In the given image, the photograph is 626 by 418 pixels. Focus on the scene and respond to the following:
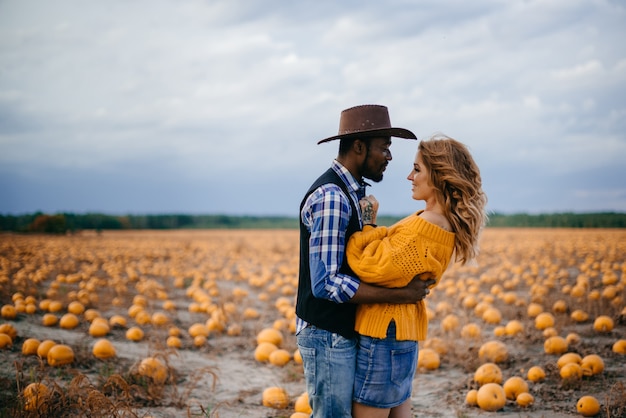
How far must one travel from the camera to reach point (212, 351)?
24.4ft

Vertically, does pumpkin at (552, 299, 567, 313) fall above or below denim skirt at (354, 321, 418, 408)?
below

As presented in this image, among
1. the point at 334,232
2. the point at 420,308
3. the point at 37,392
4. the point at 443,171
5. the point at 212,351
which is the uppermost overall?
the point at 443,171

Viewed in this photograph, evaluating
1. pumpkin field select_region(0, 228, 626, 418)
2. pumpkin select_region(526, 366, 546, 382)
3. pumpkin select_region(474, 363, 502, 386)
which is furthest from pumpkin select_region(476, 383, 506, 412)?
pumpkin select_region(526, 366, 546, 382)

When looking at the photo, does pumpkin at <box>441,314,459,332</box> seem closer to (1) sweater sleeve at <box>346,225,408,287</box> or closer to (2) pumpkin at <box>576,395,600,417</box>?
(2) pumpkin at <box>576,395,600,417</box>

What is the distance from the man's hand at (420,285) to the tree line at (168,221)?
1952 centimetres

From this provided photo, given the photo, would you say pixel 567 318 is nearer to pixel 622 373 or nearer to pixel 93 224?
pixel 622 373

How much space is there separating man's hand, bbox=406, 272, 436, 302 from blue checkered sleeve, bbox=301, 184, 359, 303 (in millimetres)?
334

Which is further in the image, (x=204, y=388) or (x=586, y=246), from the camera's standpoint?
(x=586, y=246)

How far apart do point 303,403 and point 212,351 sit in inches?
126

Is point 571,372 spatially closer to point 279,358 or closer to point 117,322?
point 279,358

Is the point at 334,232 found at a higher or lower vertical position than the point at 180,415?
higher

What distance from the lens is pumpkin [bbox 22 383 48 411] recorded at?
4168 millimetres

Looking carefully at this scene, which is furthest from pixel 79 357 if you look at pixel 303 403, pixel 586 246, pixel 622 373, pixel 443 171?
pixel 586 246

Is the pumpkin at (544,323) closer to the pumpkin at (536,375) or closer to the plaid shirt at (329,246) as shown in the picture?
the pumpkin at (536,375)
